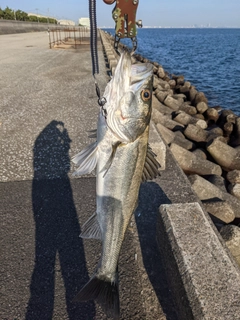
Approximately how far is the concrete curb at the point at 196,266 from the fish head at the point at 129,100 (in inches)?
48.1

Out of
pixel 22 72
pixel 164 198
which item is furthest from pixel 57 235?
pixel 22 72

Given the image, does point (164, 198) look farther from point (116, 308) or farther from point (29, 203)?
point (116, 308)

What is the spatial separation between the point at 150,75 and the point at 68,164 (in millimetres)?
3376

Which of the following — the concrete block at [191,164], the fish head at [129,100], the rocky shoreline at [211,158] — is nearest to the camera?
the fish head at [129,100]

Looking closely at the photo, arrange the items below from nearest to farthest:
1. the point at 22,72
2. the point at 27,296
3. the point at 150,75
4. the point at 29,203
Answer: the point at 150,75, the point at 27,296, the point at 29,203, the point at 22,72

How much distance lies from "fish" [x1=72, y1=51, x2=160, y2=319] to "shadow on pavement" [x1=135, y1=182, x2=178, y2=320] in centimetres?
81

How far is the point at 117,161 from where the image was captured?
2.33 m

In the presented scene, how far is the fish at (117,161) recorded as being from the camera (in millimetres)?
2252

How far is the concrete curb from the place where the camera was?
2314 millimetres

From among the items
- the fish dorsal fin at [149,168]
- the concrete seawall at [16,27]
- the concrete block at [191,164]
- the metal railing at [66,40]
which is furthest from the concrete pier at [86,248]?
the concrete seawall at [16,27]

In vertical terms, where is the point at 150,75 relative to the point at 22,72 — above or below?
above

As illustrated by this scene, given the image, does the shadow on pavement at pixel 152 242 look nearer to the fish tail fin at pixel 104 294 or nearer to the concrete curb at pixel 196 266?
the concrete curb at pixel 196 266

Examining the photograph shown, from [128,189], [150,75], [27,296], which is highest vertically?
[150,75]

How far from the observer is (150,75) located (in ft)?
7.43
